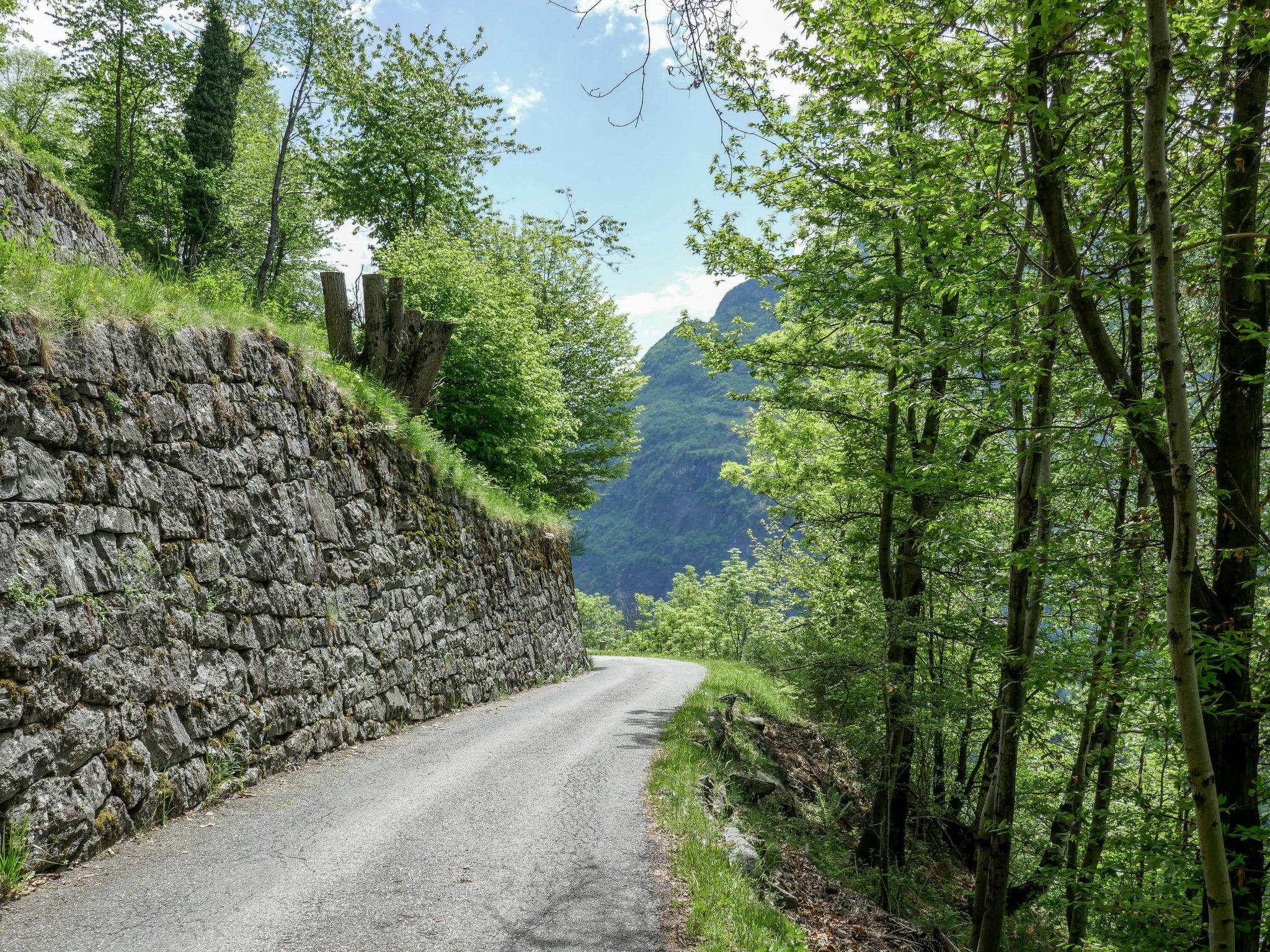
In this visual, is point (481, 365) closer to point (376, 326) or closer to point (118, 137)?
point (376, 326)

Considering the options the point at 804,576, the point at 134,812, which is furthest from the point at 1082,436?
the point at 804,576

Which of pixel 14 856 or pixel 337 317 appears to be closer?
pixel 14 856

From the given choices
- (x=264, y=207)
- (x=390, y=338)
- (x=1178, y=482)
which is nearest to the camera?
(x=1178, y=482)

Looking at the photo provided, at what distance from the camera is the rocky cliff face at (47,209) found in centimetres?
1188

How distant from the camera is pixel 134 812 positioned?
5180 mm

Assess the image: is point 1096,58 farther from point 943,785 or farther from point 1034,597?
point 943,785

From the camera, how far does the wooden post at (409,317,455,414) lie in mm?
11938

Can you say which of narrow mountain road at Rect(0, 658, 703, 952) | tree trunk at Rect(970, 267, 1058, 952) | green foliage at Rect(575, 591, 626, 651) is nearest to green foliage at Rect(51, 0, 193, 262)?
narrow mountain road at Rect(0, 658, 703, 952)

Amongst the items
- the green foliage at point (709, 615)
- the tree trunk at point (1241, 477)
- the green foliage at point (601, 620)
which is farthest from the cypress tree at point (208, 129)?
the green foliage at point (601, 620)

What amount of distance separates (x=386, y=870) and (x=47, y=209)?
14438mm

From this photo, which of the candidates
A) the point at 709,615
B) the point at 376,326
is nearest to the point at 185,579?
the point at 376,326

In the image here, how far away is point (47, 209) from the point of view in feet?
42.5

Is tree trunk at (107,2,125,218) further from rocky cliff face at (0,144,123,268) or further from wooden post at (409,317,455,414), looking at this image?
wooden post at (409,317,455,414)

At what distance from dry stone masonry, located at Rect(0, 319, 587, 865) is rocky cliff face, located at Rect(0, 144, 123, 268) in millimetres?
5997
